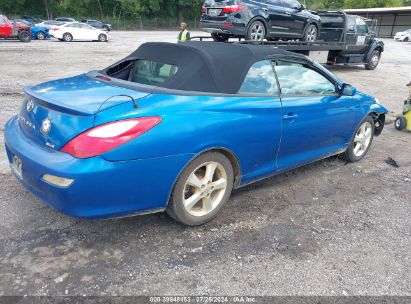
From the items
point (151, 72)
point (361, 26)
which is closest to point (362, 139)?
point (151, 72)

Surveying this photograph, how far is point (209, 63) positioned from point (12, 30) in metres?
22.2

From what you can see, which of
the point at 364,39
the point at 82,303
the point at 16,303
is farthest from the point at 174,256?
the point at 364,39

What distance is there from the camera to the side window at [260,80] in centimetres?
348

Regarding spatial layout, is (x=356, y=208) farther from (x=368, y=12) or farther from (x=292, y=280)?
(x=368, y=12)

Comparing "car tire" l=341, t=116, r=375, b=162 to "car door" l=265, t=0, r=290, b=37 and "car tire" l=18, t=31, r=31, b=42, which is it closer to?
"car door" l=265, t=0, r=290, b=37

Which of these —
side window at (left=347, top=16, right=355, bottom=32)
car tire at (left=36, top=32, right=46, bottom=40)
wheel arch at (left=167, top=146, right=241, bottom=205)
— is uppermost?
side window at (left=347, top=16, right=355, bottom=32)

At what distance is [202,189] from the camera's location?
316 cm

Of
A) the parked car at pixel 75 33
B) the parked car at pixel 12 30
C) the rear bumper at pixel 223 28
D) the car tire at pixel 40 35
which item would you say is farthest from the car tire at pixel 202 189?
the car tire at pixel 40 35

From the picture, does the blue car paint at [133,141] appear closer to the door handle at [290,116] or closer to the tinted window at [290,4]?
the door handle at [290,116]

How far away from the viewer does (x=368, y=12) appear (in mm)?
49438

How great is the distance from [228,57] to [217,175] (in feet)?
3.65

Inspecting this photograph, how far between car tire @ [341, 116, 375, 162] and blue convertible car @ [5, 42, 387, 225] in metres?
0.78

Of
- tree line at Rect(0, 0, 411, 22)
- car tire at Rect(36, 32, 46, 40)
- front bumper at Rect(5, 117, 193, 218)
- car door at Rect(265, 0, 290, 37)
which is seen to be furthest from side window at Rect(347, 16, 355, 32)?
tree line at Rect(0, 0, 411, 22)

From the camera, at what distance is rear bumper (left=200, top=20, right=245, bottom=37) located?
9211mm
